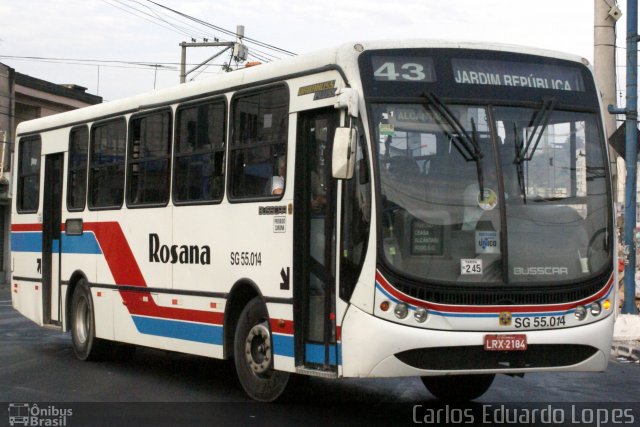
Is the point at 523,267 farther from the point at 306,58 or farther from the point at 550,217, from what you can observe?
the point at 306,58

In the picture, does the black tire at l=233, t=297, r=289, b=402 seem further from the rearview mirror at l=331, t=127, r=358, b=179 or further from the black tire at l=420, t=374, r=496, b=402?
the rearview mirror at l=331, t=127, r=358, b=179

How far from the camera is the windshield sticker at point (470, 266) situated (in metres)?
9.00

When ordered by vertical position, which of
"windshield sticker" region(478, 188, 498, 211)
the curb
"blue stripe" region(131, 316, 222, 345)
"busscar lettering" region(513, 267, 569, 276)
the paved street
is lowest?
the curb

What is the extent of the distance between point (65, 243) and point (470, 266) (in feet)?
25.1

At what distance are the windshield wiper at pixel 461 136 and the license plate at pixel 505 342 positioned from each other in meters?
1.11

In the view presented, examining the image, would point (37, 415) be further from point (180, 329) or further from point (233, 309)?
point (180, 329)

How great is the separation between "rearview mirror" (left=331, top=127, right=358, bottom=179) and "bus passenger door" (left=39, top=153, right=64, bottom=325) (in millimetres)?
7408

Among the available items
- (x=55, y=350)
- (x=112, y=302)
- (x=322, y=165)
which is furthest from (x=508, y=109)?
(x=55, y=350)

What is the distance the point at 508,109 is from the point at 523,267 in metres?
1.32

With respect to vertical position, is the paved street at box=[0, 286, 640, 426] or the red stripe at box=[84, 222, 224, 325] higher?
the red stripe at box=[84, 222, 224, 325]

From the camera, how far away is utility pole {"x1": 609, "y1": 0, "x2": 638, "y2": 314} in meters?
19.3

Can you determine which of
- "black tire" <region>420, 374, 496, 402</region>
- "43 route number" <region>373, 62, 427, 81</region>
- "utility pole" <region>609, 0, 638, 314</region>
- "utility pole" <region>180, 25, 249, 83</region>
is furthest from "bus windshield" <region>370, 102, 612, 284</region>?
"utility pole" <region>180, 25, 249, 83</region>

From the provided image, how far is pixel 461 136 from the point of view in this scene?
30.1ft

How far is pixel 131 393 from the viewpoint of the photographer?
11516 mm
